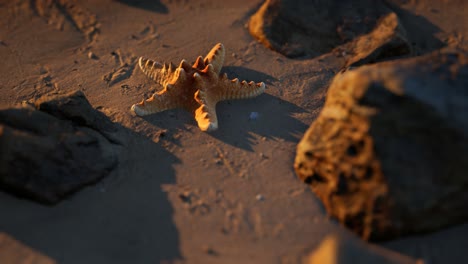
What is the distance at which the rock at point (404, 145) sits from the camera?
3066 millimetres

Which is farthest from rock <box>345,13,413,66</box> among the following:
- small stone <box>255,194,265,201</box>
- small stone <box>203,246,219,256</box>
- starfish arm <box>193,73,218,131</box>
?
small stone <box>203,246,219,256</box>

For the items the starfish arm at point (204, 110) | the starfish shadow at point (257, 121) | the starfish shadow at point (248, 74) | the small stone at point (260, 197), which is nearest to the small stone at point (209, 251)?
the small stone at point (260, 197)

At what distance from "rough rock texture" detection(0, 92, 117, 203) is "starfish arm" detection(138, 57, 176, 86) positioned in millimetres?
949

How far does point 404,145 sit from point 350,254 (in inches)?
35.3

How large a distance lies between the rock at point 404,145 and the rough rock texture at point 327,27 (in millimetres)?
2165

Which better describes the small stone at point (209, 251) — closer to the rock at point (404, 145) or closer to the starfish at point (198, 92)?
the rock at point (404, 145)

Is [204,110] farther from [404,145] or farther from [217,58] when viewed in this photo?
[404,145]

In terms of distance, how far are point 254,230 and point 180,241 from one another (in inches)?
23.9

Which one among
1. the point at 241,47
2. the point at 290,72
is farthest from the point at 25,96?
the point at 290,72

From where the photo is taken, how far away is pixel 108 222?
3.59 meters

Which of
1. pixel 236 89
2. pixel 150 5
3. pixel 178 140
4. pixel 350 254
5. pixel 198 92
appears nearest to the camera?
pixel 350 254

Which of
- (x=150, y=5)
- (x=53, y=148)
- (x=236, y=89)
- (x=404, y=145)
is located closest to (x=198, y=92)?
(x=236, y=89)

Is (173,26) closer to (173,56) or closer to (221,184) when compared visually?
(173,56)

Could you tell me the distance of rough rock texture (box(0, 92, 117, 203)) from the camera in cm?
358
